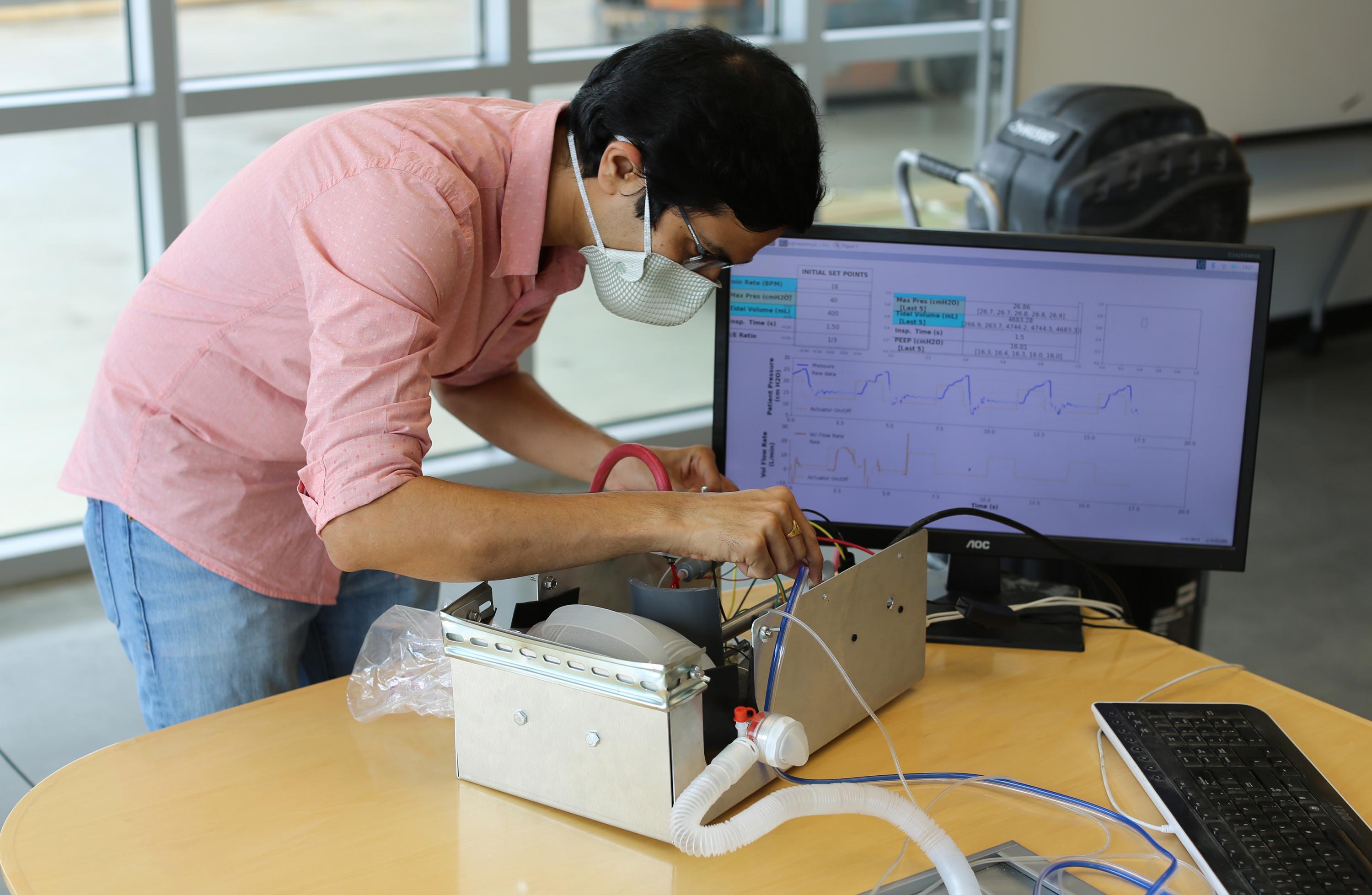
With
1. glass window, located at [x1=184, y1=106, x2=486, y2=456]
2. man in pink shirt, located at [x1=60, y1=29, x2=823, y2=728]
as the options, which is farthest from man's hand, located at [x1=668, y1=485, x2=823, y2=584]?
glass window, located at [x1=184, y1=106, x2=486, y2=456]

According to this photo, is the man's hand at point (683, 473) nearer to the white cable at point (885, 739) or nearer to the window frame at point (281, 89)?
the white cable at point (885, 739)

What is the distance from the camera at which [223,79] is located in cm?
311

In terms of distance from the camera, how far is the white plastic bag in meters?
1.22

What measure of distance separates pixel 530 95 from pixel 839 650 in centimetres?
271

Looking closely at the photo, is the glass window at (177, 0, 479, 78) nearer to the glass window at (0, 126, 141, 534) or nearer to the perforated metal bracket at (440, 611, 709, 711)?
the glass window at (0, 126, 141, 534)

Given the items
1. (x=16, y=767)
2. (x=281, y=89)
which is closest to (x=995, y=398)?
(x=16, y=767)

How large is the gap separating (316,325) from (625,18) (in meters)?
3.15

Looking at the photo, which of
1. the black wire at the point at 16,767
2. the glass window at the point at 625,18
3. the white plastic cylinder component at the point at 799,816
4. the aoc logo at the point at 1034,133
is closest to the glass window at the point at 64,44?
the glass window at the point at 625,18

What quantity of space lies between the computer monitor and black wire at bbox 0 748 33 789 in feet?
5.40

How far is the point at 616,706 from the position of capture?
992 millimetres

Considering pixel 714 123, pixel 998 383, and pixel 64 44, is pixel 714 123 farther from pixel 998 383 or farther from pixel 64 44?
pixel 64 44

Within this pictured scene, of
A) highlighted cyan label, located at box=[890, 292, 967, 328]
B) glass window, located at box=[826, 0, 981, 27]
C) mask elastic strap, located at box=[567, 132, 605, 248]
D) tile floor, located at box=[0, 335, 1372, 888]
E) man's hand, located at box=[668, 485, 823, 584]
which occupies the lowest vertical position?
tile floor, located at box=[0, 335, 1372, 888]

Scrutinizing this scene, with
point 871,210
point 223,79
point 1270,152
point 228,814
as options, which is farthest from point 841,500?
point 1270,152

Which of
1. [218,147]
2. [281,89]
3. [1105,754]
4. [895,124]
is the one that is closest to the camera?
[1105,754]
